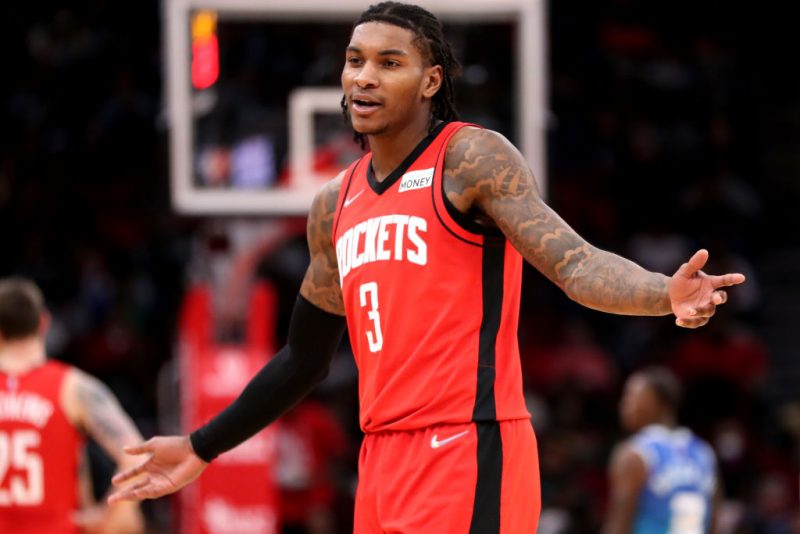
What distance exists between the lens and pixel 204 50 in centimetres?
923

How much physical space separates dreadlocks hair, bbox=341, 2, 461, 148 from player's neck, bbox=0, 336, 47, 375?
2853mm

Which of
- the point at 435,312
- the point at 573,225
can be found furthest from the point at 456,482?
the point at 573,225

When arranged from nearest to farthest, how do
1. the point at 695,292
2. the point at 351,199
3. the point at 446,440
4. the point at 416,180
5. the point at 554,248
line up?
the point at 695,292
the point at 554,248
the point at 446,440
the point at 416,180
the point at 351,199

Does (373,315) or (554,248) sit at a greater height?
(554,248)

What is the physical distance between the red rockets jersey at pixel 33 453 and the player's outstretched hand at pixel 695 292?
3766 mm

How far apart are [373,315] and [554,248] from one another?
0.55 metres

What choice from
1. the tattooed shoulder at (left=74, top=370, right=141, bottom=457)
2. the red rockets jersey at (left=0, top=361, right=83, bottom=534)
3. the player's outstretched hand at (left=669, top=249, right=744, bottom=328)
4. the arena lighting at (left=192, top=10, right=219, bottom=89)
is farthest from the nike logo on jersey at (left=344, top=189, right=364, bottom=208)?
the arena lighting at (left=192, top=10, right=219, bottom=89)

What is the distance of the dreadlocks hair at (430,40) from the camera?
368cm

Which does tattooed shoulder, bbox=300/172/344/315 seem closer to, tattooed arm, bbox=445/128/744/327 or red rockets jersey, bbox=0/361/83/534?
tattooed arm, bbox=445/128/744/327

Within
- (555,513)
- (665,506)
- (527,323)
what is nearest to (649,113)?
(527,323)

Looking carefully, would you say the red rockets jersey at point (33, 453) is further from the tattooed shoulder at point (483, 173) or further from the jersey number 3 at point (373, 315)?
the tattooed shoulder at point (483, 173)

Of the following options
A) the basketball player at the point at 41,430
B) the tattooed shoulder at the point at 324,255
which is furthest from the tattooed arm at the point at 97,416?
the tattooed shoulder at the point at 324,255

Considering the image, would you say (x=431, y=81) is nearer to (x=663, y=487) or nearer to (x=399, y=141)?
(x=399, y=141)

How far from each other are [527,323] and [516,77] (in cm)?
438
